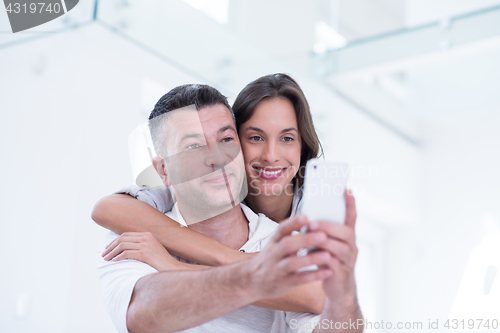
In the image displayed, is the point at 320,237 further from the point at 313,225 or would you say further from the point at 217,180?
the point at 217,180

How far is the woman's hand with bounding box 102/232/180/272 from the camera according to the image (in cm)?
106

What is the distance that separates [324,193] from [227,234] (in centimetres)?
65

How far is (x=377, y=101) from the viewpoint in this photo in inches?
165

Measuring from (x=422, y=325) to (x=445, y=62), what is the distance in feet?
8.07

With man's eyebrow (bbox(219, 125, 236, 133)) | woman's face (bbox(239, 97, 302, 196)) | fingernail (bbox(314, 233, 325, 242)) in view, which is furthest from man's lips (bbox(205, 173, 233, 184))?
fingernail (bbox(314, 233, 325, 242))

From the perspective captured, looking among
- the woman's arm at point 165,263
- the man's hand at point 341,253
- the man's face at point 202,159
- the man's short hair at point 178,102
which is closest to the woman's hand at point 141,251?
the woman's arm at point 165,263

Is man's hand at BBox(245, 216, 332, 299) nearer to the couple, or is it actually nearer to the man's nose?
the couple

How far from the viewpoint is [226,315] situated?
115cm

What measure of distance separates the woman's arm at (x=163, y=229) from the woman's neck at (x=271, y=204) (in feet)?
1.30

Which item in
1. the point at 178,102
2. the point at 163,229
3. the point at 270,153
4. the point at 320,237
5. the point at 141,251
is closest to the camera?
the point at 320,237

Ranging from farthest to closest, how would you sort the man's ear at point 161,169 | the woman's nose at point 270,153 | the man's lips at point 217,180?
the woman's nose at point 270,153, the man's ear at point 161,169, the man's lips at point 217,180

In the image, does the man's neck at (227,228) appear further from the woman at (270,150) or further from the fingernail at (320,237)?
the fingernail at (320,237)

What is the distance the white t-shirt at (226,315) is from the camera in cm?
99

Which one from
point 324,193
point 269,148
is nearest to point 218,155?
point 269,148
